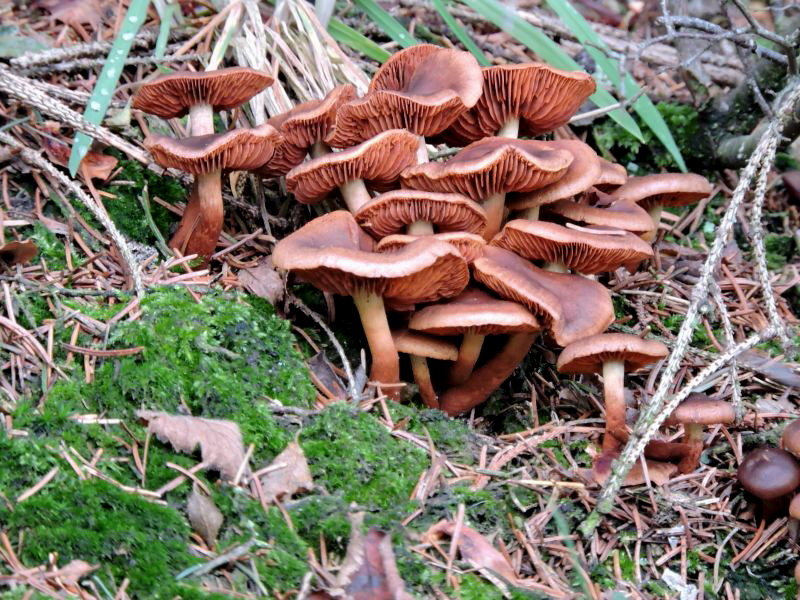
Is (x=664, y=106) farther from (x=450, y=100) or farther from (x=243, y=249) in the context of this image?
(x=243, y=249)

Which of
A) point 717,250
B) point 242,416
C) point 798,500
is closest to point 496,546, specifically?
point 242,416

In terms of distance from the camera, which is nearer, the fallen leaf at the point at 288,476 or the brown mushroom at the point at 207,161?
the fallen leaf at the point at 288,476

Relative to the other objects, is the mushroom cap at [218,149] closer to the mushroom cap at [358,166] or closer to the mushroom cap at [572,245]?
the mushroom cap at [358,166]

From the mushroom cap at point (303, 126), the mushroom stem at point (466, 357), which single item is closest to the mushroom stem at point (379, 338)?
the mushroom stem at point (466, 357)

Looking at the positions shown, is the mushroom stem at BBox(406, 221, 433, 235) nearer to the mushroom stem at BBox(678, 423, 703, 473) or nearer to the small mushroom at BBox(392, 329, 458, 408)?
the small mushroom at BBox(392, 329, 458, 408)

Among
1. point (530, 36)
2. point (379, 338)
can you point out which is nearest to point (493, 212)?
point (379, 338)

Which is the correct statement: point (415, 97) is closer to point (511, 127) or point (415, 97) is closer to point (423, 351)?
point (511, 127)
